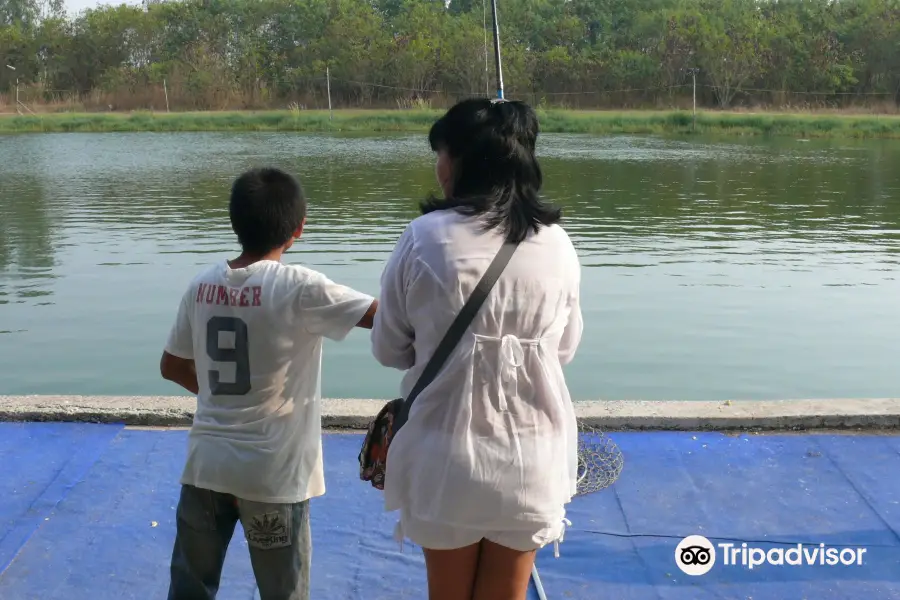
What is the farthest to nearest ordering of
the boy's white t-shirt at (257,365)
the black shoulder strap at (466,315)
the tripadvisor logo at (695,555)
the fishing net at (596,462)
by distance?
the fishing net at (596,462), the tripadvisor logo at (695,555), the boy's white t-shirt at (257,365), the black shoulder strap at (466,315)

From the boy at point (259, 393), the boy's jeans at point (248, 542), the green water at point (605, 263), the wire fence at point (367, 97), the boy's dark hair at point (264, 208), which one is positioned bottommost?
the green water at point (605, 263)

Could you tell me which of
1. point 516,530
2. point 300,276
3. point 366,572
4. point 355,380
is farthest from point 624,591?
point 355,380

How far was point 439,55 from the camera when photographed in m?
50.1

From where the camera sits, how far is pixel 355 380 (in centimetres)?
630

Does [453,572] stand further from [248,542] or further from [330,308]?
[330,308]

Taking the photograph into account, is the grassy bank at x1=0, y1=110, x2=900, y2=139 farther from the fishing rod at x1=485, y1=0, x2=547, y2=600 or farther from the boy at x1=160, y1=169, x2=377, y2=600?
the boy at x1=160, y1=169, x2=377, y2=600

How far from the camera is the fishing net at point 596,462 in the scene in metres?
3.43

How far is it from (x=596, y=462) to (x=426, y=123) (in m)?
35.5

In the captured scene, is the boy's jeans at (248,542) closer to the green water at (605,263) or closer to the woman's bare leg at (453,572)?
the woman's bare leg at (453,572)

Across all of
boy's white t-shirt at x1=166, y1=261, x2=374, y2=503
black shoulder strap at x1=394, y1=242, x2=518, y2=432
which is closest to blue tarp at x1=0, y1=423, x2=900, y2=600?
boy's white t-shirt at x1=166, y1=261, x2=374, y2=503

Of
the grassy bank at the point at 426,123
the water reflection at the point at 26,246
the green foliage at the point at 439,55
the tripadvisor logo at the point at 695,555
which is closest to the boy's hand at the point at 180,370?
the tripadvisor logo at the point at 695,555

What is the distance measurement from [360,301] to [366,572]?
1.09 meters

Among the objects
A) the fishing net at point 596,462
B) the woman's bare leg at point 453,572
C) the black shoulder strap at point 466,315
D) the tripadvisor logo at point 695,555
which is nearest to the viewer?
the black shoulder strap at point 466,315

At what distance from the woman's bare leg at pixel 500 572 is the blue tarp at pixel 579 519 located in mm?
821
